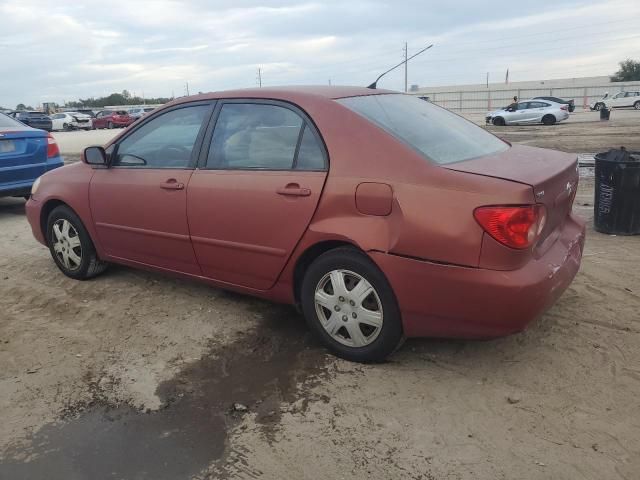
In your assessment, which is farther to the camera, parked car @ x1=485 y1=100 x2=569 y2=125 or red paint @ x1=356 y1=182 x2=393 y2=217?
parked car @ x1=485 y1=100 x2=569 y2=125

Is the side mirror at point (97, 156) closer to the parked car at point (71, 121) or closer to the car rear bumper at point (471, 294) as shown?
the car rear bumper at point (471, 294)

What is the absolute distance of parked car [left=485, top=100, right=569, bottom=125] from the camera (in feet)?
87.8

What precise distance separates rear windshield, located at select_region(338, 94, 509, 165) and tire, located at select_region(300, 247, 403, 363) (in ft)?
2.38

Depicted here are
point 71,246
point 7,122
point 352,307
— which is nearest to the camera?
point 352,307

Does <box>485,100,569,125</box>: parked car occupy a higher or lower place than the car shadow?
higher

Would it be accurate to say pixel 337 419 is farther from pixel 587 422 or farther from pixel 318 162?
pixel 318 162

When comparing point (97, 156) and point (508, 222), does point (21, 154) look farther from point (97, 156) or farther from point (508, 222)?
point (508, 222)

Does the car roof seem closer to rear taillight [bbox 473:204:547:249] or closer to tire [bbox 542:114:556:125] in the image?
rear taillight [bbox 473:204:547:249]

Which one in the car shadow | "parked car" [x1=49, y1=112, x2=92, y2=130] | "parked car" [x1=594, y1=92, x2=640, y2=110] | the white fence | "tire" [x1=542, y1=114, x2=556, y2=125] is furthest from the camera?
the white fence

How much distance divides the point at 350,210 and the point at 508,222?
2.80ft

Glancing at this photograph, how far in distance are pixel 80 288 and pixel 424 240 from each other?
3.29m

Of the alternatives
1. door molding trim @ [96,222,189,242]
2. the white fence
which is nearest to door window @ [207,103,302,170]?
door molding trim @ [96,222,189,242]

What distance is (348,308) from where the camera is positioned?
3.23 metres

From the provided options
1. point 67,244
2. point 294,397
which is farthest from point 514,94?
point 294,397
